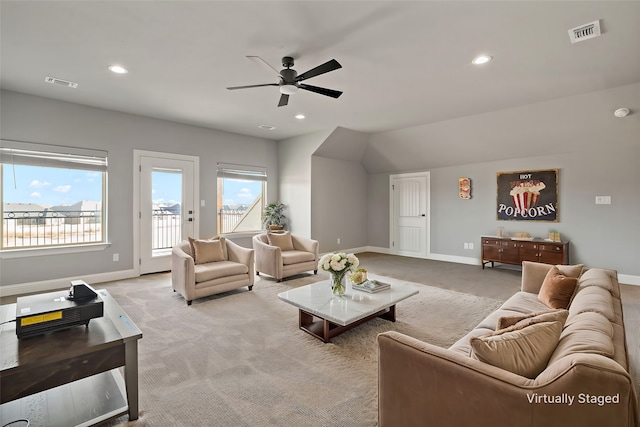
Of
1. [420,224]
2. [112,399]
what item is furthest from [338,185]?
[112,399]

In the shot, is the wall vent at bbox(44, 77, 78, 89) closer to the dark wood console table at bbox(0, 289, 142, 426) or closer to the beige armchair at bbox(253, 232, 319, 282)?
the dark wood console table at bbox(0, 289, 142, 426)

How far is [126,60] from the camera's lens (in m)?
3.25

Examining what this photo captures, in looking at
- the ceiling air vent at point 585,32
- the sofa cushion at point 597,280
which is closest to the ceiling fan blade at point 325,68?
the ceiling air vent at point 585,32

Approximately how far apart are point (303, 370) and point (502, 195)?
552 cm

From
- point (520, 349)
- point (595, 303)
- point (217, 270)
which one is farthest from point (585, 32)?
point (217, 270)

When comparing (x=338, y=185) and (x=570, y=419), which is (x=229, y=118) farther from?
(x=570, y=419)

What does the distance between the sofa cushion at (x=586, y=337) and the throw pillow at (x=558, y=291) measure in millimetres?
1054

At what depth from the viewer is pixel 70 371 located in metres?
1.64

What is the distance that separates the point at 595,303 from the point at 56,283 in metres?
6.11

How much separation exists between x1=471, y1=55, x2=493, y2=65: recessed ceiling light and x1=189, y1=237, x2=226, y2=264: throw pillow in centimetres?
403

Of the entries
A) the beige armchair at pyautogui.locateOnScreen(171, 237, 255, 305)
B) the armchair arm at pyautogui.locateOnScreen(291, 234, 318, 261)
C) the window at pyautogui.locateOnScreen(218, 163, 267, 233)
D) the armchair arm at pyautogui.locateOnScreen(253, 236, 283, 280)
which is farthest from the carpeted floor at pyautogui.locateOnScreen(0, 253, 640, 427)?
the window at pyautogui.locateOnScreen(218, 163, 267, 233)

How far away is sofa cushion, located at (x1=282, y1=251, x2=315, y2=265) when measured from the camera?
505cm

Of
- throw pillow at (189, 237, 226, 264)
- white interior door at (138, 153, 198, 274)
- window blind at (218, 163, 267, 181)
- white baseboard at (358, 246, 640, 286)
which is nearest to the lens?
throw pillow at (189, 237, 226, 264)

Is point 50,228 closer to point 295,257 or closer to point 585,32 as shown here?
point 295,257
